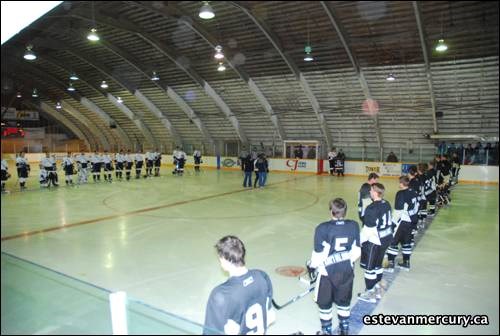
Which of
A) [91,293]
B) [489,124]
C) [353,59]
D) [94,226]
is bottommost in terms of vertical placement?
[94,226]

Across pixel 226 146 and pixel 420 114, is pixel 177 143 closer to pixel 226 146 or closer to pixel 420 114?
pixel 226 146

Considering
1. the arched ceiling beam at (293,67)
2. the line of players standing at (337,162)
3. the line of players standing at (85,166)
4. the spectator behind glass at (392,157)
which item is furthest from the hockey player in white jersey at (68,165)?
the spectator behind glass at (392,157)

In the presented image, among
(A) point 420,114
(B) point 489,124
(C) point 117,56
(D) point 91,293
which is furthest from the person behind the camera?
(C) point 117,56

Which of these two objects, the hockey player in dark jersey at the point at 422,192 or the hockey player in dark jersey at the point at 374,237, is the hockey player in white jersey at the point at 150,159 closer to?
the hockey player in dark jersey at the point at 422,192

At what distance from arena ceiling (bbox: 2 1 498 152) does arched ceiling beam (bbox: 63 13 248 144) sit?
7 centimetres

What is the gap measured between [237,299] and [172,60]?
836 inches

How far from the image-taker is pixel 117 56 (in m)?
23.6

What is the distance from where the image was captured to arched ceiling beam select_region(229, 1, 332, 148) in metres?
16.4

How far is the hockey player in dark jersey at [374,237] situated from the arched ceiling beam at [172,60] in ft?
55.2

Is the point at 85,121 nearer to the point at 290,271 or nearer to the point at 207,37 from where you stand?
the point at 207,37

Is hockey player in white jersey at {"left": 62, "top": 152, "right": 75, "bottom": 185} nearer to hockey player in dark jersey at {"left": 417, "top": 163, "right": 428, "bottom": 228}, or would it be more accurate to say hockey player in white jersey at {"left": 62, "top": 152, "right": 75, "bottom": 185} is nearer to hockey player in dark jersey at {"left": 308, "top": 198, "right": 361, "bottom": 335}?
hockey player in dark jersey at {"left": 417, "top": 163, "right": 428, "bottom": 228}

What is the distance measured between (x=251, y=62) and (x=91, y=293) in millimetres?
19621

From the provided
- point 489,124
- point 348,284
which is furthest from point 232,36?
point 348,284

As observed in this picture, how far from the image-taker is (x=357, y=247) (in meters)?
3.81
